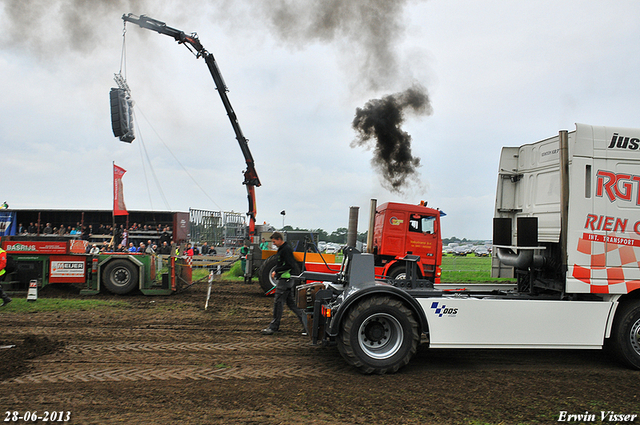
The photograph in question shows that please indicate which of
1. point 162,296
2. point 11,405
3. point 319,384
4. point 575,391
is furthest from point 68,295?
point 575,391

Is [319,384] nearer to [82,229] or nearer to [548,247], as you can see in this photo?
[548,247]

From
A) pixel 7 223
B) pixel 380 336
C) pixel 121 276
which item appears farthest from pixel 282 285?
pixel 7 223

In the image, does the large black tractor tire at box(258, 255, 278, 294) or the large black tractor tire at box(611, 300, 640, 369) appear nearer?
the large black tractor tire at box(611, 300, 640, 369)

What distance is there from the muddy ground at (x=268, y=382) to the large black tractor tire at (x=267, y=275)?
4781 mm

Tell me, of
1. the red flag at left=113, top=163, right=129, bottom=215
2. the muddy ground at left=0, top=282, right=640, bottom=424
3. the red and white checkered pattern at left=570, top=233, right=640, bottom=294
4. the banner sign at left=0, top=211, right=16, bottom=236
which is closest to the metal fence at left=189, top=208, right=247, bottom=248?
the red flag at left=113, top=163, right=129, bottom=215

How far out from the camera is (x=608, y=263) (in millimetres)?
5551

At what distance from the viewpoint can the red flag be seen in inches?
574

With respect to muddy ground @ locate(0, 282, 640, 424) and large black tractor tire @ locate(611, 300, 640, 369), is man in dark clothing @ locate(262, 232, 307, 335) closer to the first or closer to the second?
muddy ground @ locate(0, 282, 640, 424)

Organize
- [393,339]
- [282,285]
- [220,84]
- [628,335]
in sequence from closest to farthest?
[393,339] < [628,335] < [282,285] < [220,84]

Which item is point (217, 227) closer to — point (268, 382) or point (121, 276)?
point (121, 276)

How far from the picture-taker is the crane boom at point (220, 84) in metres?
18.6

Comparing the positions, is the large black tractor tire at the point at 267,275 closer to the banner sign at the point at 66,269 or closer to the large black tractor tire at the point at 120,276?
the large black tractor tire at the point at 120,276

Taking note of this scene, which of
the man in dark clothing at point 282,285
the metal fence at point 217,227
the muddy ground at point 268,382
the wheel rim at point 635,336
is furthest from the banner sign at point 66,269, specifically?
the wheel rim at point 635,336

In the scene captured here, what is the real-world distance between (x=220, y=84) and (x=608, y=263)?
1890 cm
